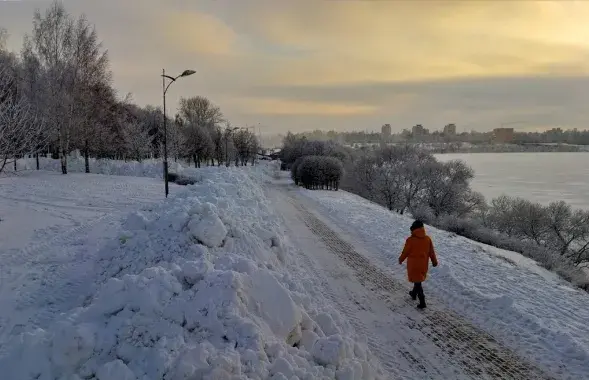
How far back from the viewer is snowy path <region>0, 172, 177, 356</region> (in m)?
7.51

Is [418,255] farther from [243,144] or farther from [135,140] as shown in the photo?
[243,144]

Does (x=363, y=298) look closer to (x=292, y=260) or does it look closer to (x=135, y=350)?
(x=292, y=260)

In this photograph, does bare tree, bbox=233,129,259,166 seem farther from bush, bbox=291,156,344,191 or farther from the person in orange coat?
the person in orange coat

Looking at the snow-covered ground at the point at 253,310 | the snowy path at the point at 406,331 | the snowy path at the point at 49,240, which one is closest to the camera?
the snow-covered ground at the point at 253,310

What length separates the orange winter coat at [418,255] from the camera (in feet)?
27.8

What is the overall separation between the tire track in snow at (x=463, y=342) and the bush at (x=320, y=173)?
3610 centimetres

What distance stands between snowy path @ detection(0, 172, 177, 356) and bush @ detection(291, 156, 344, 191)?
24177 millimetres

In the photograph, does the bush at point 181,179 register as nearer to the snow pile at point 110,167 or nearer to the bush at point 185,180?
the bush at point 185,180

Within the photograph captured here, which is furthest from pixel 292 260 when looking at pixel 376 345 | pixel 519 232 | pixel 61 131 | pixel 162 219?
pixel 519 232

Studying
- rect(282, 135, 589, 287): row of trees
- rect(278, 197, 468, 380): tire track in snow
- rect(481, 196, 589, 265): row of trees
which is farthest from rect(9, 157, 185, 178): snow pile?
rect(481, 196, 589, 265): row of trees

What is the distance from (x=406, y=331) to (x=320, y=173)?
39.4m

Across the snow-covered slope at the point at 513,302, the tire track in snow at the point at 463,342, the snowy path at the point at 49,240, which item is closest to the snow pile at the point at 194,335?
the tire track in snow at the point at 463,342

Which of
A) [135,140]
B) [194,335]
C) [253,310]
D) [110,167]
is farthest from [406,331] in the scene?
[135,140]

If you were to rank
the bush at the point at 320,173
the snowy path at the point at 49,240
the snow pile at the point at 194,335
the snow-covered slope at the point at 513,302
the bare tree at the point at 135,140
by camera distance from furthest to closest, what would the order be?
the bare tree at the point at 135,140 < the bush at the point at 320,173 < the snowy path at the point at 49,240 < the snow-covered slope at the point at 513,302 < the snow pile at the point at 194,335
